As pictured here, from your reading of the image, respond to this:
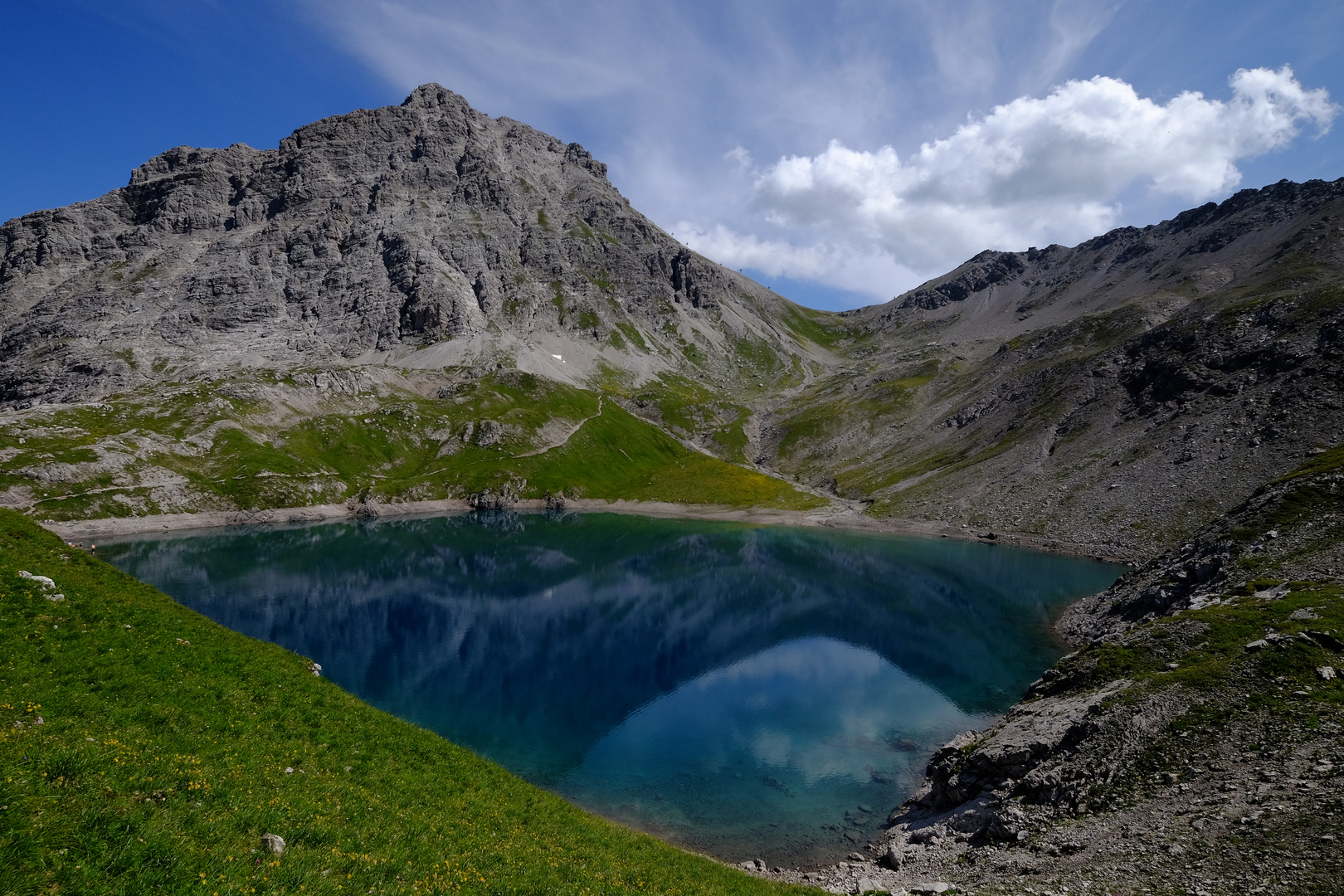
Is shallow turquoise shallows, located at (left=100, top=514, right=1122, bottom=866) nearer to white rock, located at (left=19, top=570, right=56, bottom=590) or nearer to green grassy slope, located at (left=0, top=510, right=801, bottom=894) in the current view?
green grassy slope, located at (left=0, top=510, right=801, bottom=894)

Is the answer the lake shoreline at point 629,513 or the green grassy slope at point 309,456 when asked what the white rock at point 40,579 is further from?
the green grassy slope at point 309,456

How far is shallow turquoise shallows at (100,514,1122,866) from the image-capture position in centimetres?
3869

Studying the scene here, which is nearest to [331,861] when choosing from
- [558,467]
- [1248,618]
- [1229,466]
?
[1248,618]

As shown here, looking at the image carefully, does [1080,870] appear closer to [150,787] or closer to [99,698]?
[150,787]

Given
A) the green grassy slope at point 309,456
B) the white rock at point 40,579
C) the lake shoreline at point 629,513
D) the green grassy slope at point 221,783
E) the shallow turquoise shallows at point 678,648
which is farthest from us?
the green grassy slope at point 309,456

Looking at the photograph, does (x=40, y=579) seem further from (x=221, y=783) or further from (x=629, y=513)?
(x=629, y=513)

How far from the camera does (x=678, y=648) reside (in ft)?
223

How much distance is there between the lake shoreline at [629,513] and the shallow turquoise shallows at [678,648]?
566cm

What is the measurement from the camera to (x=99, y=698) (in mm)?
15031

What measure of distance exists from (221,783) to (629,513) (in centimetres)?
15358

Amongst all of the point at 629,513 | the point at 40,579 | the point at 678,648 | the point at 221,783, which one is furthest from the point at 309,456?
the point at 221,783

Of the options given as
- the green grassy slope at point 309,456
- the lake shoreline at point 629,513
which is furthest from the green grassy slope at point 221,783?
the green grassy slope at point 309,456

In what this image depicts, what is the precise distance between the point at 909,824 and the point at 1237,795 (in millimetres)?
16329

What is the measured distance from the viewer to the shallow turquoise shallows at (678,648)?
38688mm
